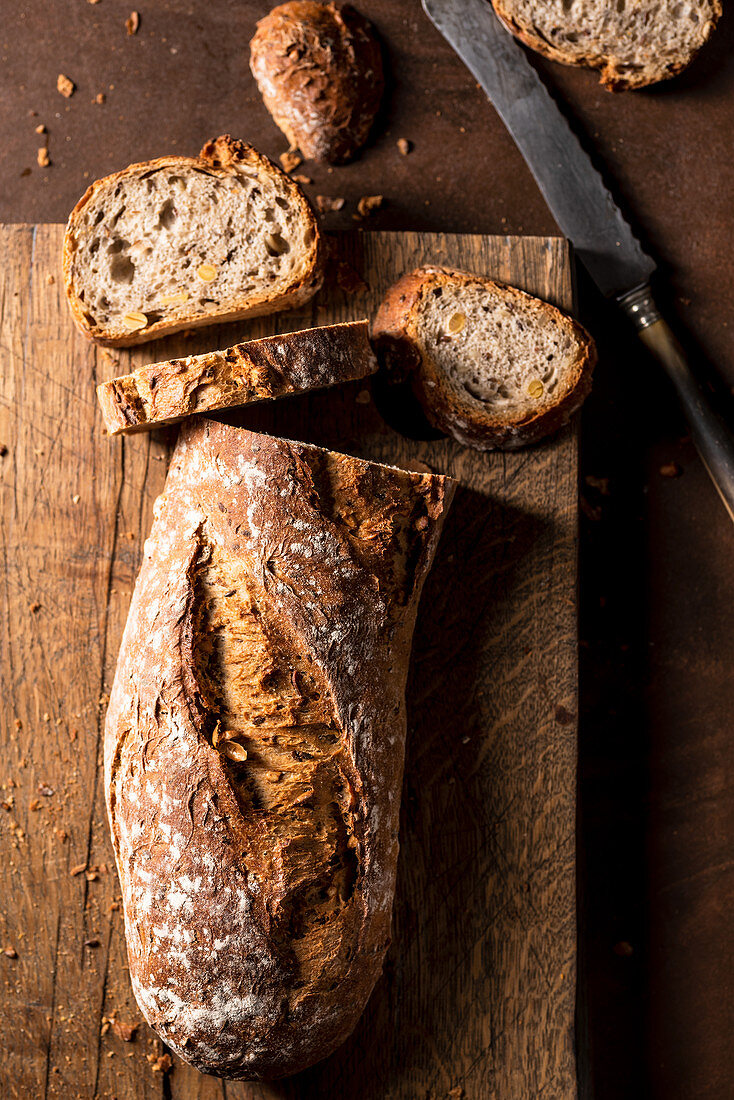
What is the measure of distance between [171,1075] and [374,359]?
1900 millimetres

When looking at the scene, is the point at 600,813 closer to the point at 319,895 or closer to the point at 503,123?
the point at 319,895

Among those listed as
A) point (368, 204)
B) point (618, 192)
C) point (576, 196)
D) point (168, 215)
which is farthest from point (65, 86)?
point (618, 192)


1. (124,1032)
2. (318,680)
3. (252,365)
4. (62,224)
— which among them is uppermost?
(62,224)

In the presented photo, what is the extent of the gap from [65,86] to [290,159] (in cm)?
72

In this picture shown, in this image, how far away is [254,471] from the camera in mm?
1633

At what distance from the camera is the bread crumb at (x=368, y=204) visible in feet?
7.33

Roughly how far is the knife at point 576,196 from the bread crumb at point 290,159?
0.55 m

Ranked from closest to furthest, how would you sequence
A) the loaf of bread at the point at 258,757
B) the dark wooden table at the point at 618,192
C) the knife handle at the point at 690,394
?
the loaf of bread at the point at 258,757, the knife handle at the point at 690,394, the dark wooden table at the point at 618,192

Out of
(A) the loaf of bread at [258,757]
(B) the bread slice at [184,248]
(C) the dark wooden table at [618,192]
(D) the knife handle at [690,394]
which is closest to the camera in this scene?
(A) the loaf of bread at [258,757]

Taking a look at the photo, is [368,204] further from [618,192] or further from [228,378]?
[228,378]

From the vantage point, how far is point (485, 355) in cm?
201

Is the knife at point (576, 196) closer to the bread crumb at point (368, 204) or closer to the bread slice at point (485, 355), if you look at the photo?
the bread slice at point (485, 355)

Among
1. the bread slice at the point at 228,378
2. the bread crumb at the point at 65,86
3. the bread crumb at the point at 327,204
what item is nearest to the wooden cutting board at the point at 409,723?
the bread crumb at the point at 327,204

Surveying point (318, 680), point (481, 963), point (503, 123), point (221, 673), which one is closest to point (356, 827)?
point (318, 680)
